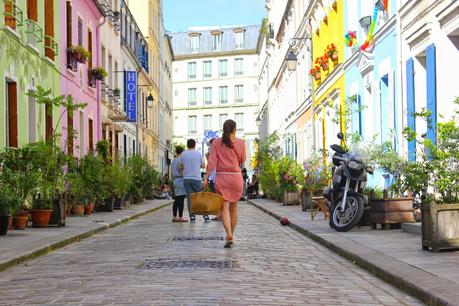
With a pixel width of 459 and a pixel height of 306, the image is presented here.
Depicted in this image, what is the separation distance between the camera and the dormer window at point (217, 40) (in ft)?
301

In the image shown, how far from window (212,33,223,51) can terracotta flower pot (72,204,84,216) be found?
72631 mm

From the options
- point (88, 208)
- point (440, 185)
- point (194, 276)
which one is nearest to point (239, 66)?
point (88, 208)

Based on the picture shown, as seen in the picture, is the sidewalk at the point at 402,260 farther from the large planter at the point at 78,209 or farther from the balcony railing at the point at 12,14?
the large planter at the point at 78,209

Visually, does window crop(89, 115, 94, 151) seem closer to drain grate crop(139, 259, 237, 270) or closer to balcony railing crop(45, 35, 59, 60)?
balcony railing crop(45, 35, 59, 60)

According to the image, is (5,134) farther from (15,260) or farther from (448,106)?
(448,106)

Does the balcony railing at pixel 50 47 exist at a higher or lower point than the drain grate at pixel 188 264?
higher

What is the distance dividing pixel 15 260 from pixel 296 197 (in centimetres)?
1787

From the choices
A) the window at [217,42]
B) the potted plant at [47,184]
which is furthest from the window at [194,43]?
the potted plant at [47,184]

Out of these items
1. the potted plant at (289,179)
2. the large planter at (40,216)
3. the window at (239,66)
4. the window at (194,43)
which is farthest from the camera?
the window at (194,43)

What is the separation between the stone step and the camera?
11.6 m

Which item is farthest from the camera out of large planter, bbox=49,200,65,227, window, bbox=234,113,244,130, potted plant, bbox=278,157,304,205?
window, bbox=234,113,244,130

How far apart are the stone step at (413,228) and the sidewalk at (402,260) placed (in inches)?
4.6

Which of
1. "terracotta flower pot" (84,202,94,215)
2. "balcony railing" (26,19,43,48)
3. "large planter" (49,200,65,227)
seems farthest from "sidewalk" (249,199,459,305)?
"balcony railing" (26,19,43,48)

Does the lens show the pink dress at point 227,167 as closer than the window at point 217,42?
Yes
